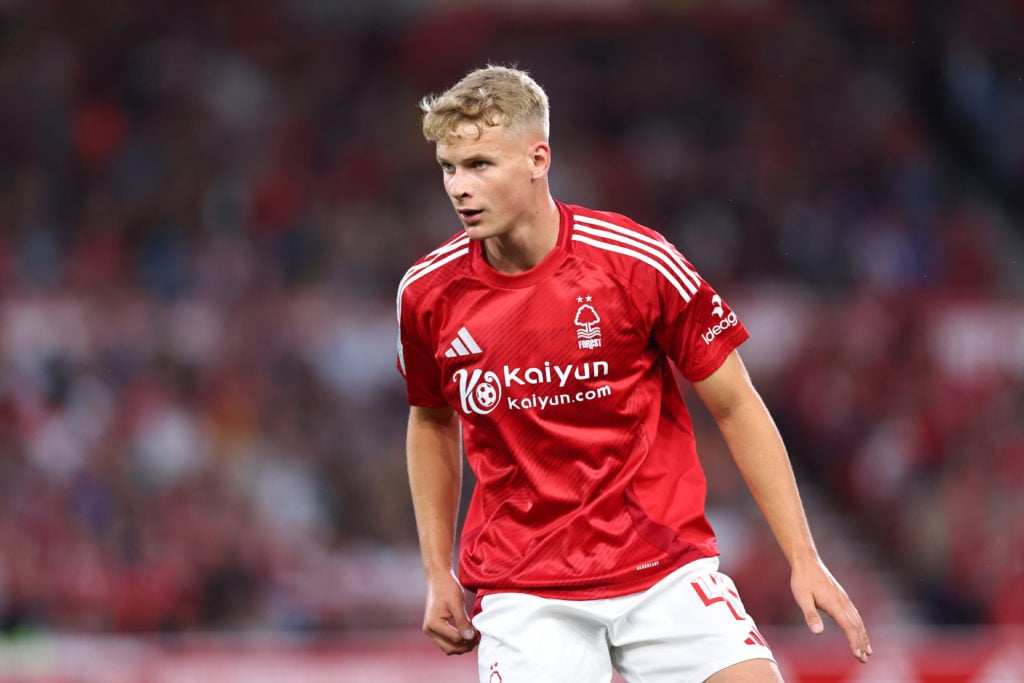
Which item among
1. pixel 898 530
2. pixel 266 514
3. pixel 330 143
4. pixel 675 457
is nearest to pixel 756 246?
pixel 898 530

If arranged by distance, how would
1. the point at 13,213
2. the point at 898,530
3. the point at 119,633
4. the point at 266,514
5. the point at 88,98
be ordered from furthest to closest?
the point at 88,98 < the point at 13,213 < the point at 898,530 < the point at 266,514 < the point at 119,633

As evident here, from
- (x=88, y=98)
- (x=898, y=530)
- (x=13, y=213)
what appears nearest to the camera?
(x=898, y=530)

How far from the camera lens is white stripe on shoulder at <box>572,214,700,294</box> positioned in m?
3.49

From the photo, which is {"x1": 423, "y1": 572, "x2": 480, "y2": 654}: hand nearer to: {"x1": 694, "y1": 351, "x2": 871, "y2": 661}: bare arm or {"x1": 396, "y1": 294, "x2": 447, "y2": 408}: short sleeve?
{"x1": 396, "y1": 294, "x2": 447, "y2": 408}: short sleeve

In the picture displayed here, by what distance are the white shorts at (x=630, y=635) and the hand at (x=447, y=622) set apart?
0.63 feet

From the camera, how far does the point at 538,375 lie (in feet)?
11.4

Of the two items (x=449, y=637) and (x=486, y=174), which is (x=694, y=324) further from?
(x=449, y=637)

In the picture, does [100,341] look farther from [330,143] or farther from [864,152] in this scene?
[864,152]

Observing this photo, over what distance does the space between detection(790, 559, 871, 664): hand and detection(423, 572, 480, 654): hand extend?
0.85 meters

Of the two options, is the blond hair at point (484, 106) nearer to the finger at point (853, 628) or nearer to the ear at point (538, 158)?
the ear at point (538, 158)

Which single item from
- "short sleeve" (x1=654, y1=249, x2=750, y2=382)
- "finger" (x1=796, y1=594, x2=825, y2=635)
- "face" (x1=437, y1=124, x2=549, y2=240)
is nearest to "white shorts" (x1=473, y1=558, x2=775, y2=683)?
"finger" (x1=796, y1=594, x2=825, y2=635)

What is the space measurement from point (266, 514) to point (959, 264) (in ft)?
19.1

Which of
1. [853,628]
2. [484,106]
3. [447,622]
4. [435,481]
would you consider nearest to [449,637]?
[447,622]

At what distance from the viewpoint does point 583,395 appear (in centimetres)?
347
